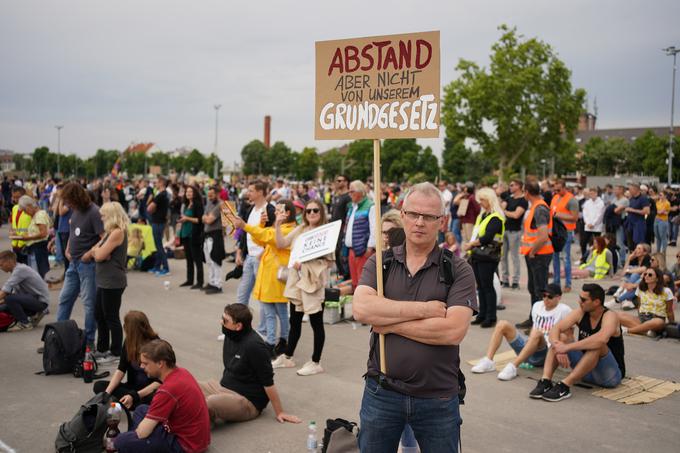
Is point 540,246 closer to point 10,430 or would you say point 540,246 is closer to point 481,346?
point 481,346

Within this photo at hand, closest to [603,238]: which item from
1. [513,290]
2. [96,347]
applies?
[513,290]

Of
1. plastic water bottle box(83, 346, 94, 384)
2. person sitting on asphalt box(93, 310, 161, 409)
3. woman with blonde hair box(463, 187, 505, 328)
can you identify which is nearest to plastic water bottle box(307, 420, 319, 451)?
person sitting on asphalt box(93, 310, 161, 409)

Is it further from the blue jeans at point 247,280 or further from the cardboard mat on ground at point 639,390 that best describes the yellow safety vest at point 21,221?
the cardboard mat on ground at point 639,390

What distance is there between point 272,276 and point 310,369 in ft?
3.61

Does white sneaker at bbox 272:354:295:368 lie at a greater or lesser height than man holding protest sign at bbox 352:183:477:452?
lesser

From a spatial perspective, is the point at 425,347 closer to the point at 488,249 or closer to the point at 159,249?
the point at 488,249

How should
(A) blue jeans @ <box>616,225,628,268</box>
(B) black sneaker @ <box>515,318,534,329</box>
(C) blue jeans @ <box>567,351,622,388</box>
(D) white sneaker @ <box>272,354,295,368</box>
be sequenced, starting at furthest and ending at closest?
(A) blue jeans @ <box>616,225,628,268</box> < (B) black sneaker @ <box>515,318,534,329</box> < (D) white sneaker @ <box>272,354,295,368</box> < (C) blue jeans @ <box>567,351,622,388</box>

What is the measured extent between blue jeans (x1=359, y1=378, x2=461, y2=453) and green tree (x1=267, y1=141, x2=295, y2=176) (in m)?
101

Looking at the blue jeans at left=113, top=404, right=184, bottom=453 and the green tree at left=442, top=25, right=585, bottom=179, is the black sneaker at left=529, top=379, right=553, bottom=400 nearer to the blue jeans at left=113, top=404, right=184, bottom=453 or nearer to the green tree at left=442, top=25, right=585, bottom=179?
the blue jeans at left=113, top=404, right=184, bottom=453

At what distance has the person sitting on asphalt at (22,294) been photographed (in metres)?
8.06

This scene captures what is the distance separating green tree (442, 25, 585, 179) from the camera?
48.2 m

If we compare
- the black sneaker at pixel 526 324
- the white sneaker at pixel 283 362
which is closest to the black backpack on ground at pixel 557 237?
the black sneaker at pixel 526 324

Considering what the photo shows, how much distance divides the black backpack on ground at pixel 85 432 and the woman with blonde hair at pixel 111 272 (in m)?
2.04

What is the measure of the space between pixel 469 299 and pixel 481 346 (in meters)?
4.88
